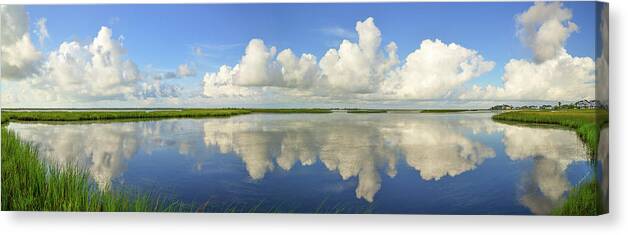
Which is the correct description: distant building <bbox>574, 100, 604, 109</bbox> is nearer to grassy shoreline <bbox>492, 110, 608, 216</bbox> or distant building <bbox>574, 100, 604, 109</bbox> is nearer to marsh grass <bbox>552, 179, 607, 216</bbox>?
grassy shoreline <bbox>492, 110, 608, 216</bbox>

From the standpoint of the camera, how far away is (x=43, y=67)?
252 inches

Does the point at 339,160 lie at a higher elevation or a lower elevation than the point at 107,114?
lower

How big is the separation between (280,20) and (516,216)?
3.38m

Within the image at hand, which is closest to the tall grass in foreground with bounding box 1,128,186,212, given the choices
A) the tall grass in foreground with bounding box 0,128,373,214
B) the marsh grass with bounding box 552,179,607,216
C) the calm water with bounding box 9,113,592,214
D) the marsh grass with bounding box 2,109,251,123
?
the tall grass in foreground with bounding box 0,128,373,214

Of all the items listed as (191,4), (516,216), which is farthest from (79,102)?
(516,216)

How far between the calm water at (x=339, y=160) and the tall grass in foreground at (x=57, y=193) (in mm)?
132

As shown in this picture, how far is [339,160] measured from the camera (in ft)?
20.6

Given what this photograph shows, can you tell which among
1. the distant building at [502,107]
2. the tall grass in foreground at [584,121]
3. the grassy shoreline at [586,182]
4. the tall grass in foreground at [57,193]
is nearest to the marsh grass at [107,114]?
the tall grass in foreground at [57,193]

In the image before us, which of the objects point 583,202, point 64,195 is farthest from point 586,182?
point 64,195

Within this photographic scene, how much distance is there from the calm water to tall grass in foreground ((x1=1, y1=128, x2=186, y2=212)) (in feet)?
0.43

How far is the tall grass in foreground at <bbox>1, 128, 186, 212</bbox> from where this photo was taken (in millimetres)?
6223

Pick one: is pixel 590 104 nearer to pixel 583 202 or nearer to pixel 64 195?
pixel 583 202

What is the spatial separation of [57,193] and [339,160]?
3.20 metres

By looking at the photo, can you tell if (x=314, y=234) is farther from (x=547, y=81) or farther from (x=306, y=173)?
(x=547, y=81)
